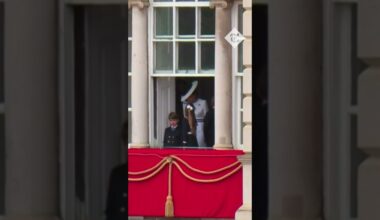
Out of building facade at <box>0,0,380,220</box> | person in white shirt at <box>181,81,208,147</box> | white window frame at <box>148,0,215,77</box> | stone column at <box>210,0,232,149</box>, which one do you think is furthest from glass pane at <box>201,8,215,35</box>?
building facade at <box>0,0,380,220</box>

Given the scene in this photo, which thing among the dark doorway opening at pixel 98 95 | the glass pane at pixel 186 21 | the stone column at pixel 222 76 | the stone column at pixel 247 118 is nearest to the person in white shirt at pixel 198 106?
the stone column at pixel 222 76

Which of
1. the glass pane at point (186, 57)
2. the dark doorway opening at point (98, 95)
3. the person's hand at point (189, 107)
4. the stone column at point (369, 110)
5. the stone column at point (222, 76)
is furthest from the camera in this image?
the glass pane at point (186, 57)

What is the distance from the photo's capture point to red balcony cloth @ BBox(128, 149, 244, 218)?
11.8m

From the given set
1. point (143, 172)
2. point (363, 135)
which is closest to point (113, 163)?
point (363, 135)

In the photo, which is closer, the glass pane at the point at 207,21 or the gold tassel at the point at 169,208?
the gold tassel at the point at 169,208

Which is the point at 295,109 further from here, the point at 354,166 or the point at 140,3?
the point at 140,3

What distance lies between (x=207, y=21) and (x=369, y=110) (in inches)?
341

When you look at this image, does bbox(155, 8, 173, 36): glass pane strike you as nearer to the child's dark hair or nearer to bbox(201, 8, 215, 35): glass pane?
bbox(201, 8, 215, 35): glass pane

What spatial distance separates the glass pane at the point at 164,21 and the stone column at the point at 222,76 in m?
0.55

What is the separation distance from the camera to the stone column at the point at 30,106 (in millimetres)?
3986

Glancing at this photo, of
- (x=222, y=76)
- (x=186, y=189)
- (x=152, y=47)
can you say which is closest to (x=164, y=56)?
(x=152, y=47)

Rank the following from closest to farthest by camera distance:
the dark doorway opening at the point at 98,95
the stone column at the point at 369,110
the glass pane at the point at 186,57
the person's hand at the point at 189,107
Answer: the stone column at the point at 369,110
the dark doorway opening at the point at 98,95
the person's hand at the point at 189,107
the glass pane at the point at 186,57

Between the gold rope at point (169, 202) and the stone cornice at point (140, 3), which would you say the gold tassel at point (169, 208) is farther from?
the stone cornice at point (140, 3)

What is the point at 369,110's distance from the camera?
3939 mm
